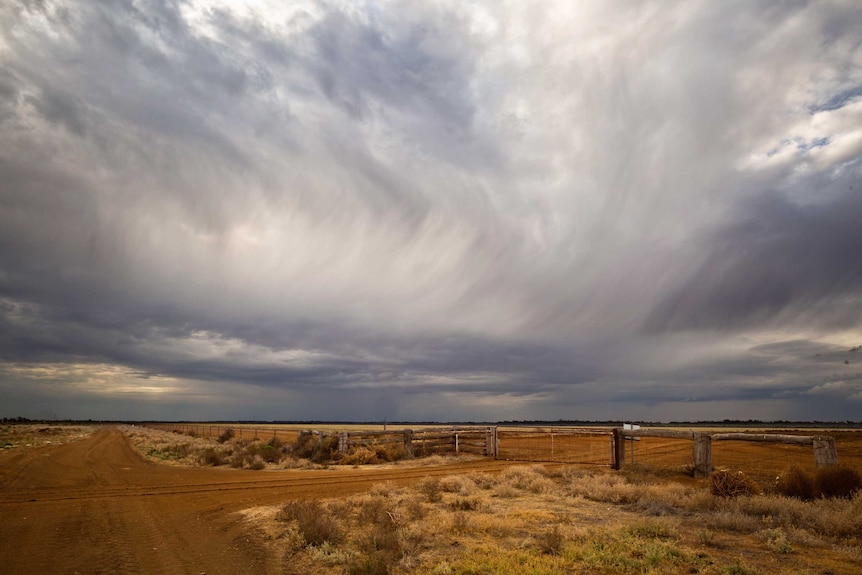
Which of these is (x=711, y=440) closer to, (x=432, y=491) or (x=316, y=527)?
(x=432, y=491)

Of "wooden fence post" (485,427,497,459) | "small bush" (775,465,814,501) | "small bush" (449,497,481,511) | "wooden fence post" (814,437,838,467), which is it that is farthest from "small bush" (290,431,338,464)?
"wooden fence post" (814,437,838,467)

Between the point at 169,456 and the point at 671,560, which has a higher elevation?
the point at 671,560

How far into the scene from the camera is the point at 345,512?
41.3ft

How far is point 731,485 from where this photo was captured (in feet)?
42.1

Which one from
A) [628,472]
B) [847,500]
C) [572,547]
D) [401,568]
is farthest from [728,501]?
[401,568]

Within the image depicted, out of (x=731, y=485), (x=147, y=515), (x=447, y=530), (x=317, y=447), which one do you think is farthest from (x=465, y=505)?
(x=317, y=447)

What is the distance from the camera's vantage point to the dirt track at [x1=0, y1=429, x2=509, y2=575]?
363 inches

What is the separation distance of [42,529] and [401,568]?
30.0 ft

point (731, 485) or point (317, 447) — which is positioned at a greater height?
point (731, 485)

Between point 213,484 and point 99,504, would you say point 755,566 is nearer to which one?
point 99,504

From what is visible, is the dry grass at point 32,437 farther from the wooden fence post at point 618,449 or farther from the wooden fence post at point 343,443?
the wooden fence post at point 618,449

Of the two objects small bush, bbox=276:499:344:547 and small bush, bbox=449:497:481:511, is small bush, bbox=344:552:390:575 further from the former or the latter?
small bush, bbox=449:497:481:511

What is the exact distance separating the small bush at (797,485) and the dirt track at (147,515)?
1184cm

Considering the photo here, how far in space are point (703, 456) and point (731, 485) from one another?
13.6ft
